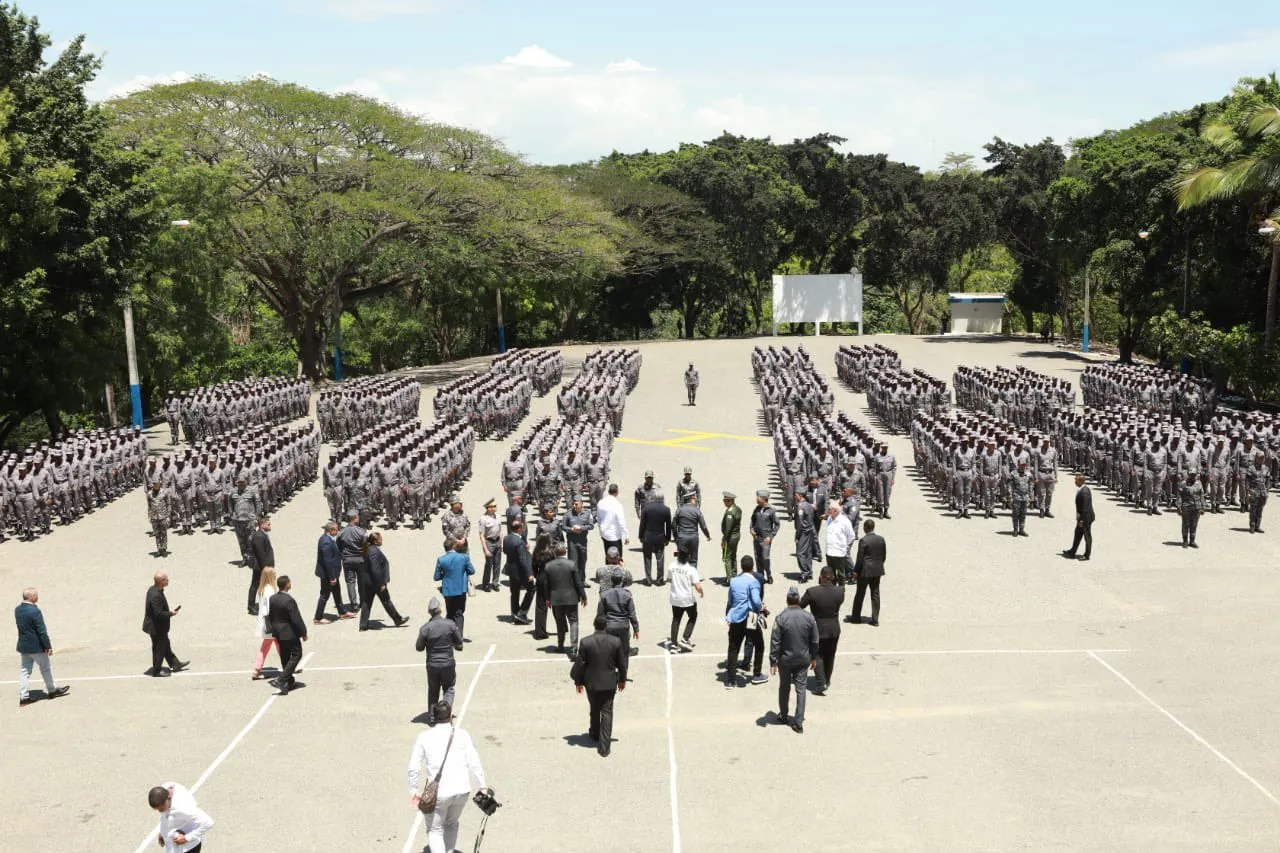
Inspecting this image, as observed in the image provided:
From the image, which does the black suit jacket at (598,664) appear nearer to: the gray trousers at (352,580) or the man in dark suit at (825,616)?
the man in dark suit at (825,616)

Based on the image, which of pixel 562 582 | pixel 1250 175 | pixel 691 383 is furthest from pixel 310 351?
pixel 562 582

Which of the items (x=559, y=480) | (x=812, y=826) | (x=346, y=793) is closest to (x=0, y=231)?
(x=559, y=480)

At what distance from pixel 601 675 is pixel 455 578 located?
10.6 feet

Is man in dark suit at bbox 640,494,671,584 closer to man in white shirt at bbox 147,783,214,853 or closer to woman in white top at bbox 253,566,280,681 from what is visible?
woman in white top at bbox 253,566,280,681

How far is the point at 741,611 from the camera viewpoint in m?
10.9

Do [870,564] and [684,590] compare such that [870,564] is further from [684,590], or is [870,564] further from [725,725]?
[725,725]

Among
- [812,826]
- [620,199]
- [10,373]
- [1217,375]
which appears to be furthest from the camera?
[620,199]

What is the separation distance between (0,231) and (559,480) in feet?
45.3

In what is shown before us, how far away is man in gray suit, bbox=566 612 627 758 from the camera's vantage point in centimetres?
941

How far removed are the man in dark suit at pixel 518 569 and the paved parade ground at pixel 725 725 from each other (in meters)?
0.26

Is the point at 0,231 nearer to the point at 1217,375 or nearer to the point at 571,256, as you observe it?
the point at 571,256

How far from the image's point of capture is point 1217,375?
31.8 metres

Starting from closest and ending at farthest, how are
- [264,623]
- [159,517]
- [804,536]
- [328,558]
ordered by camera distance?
[264,623], [328,558], [804,536], [159,517]

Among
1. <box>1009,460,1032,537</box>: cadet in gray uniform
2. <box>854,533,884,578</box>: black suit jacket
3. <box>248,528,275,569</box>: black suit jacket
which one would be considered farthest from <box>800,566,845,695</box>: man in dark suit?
<box>1009,460,1032,537</box>: cadet in gray uniform
